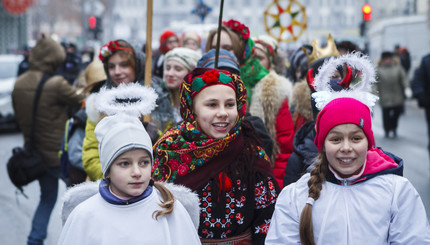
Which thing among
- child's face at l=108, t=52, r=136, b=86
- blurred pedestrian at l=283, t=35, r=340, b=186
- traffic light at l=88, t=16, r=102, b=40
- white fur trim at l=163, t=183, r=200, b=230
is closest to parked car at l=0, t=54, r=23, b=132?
traffic light at l=88, t=16, r=102, b=40

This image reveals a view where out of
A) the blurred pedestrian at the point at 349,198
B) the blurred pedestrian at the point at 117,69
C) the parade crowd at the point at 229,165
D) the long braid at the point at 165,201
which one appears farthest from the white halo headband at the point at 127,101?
the blurred pedestrian at the point at 117,69

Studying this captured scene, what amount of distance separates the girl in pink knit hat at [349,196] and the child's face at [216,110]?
59 centimetres

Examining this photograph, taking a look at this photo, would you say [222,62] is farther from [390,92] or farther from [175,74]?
[390,92]

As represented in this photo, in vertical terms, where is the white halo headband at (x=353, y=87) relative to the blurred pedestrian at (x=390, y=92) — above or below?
above

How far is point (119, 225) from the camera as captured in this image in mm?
2760

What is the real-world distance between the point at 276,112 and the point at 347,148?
2234mm

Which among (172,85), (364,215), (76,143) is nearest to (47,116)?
(76,143)

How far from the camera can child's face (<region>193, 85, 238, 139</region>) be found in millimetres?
3404

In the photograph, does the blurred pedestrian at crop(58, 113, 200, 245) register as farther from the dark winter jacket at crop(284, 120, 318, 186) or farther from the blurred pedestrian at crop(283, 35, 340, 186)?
the dark winter jacket at crop(284, 120, 318, 186)

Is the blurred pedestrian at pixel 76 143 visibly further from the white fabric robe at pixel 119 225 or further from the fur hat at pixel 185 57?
the white fabric robe at pixel 119 225

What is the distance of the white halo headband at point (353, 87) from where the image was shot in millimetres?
3057

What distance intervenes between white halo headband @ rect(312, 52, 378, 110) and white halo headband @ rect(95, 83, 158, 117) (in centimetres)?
93

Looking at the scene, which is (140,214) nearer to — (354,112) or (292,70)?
(354,112)

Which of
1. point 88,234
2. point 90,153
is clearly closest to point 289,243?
point 88,234
